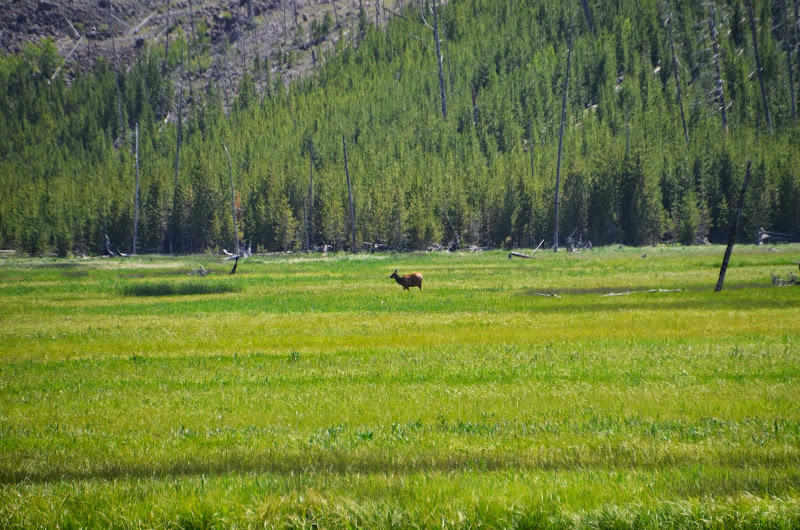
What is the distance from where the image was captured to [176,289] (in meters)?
47.1

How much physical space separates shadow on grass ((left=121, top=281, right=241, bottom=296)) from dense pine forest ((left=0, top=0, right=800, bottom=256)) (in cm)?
4430

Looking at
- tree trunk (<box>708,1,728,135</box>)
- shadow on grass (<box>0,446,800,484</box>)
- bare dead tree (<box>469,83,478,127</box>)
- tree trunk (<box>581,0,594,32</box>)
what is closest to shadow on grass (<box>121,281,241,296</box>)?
shadow on grass (<box>0,446,800,484</box>)

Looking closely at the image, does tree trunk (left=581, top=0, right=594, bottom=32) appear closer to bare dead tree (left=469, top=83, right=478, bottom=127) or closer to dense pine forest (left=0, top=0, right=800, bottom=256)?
dense pine forest (left=0, top=0, right=800, bottom=256)

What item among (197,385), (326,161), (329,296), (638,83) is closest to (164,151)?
(326,161)

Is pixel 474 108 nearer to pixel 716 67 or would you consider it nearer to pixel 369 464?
pixel 716 67

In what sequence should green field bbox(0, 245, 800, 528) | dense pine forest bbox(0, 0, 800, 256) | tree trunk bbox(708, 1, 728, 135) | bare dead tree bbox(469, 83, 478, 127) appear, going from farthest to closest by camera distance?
1. bare dead tree bbox(469, 83, 478, 127)
2. tree trunk bbox(708, 1, 728, 135)
3. dense pine forest bbox(0, 0, 800, 256)
4. green field bbox(0, 245, 800, 528)

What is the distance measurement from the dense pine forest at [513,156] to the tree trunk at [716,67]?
749mm

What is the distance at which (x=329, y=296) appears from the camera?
38594mm

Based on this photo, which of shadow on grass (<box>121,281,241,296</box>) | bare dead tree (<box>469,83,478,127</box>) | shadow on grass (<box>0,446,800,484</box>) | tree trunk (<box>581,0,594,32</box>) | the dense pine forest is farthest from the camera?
tree trunk (<box>581,0,594,32</box>)

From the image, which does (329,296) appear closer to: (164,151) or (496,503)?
(496,503)

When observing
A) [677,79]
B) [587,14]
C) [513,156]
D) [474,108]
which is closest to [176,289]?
[513,156]

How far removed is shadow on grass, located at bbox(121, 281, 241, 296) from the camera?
4544 cm

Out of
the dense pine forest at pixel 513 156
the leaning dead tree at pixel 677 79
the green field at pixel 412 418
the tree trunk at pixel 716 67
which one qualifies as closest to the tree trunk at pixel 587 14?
the dense pine forest at pixel 513 156

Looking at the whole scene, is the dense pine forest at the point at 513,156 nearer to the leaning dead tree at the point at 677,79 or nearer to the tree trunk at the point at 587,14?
the tree trunk at the point at 587,14
